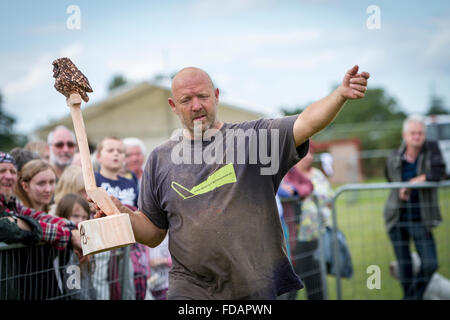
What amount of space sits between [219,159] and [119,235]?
0.72m

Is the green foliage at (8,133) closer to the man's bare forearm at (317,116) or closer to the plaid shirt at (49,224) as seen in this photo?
the plaid shirt at (49,224)

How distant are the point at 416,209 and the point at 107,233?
4.63 metres

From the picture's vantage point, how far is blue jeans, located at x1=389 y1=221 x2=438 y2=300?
6.04m

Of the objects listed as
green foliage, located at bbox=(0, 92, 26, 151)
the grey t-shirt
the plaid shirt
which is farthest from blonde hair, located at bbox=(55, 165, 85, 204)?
green foliage, located at bbox=(0, 92, 26, 151)

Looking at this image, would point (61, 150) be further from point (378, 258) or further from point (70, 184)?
point (378, 258)

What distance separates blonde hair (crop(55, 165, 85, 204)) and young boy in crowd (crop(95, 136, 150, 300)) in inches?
6.3

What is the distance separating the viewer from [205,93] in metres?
2.99

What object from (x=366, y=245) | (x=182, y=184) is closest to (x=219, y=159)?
(x=182, y=184)

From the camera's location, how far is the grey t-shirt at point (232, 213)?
9.35 ft

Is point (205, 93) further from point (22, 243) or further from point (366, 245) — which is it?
point (366, 245)

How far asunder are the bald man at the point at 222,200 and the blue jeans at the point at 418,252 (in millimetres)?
3651

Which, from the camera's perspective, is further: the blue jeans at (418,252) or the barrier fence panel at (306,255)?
the blue jeans at (418,252)

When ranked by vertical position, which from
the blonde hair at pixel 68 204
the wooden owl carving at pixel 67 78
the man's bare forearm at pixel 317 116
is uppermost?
the wooden owl carving at pixel 67 78

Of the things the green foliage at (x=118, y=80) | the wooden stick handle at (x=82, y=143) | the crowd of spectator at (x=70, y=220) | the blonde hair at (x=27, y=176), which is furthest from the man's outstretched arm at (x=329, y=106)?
the green foliage at (x=118, y=80)
